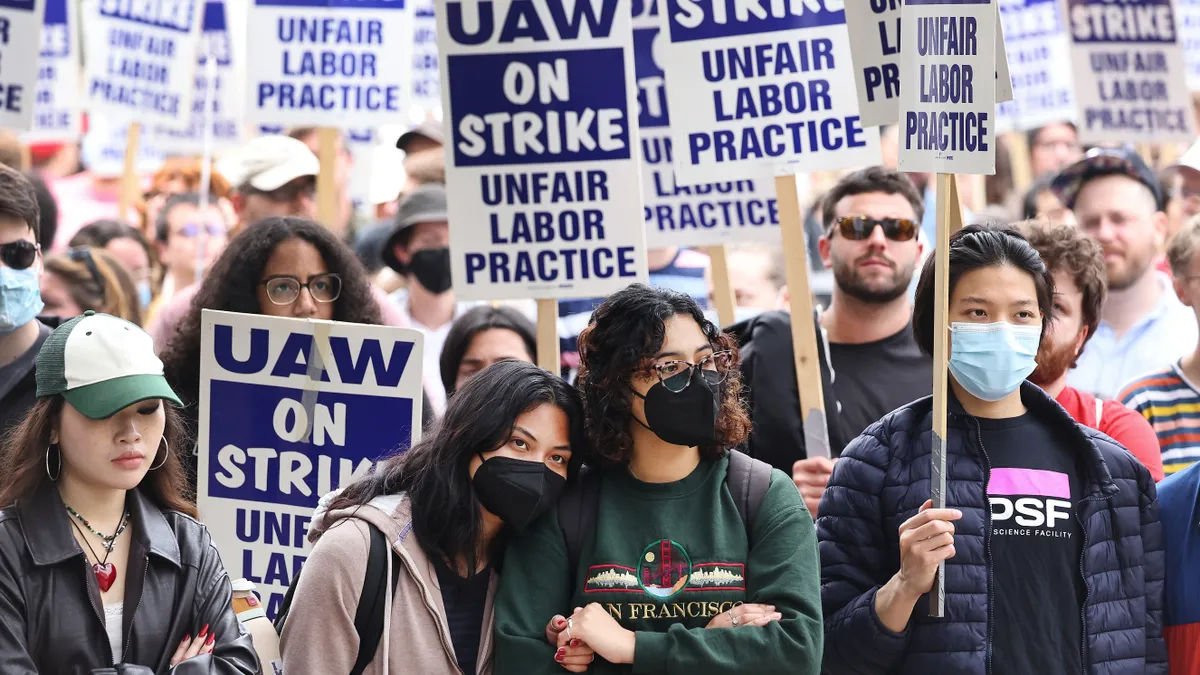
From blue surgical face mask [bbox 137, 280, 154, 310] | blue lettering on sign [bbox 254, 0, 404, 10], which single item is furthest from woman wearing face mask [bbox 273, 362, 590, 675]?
blue surgical face mask [bbox 137, 280, 154, 310]

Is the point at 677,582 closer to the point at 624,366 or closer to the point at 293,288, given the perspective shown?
the point at 624,366

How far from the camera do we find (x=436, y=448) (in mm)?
4195

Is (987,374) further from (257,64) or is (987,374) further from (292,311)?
(257,64)

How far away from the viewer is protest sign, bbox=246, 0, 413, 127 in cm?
892

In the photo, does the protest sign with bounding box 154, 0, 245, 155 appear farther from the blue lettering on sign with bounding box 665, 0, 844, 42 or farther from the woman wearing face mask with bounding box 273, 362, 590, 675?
the woman wearing face mask with bounding box 273, 362, 590, 675

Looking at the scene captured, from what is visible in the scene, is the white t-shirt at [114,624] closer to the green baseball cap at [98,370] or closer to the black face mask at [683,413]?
the green baseball cap at [98,370]

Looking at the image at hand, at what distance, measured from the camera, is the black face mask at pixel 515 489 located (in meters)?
4.05

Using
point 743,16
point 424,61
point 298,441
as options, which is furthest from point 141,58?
point 298,441

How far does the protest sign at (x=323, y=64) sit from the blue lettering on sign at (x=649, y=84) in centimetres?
202

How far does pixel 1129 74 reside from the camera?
9.33 meters

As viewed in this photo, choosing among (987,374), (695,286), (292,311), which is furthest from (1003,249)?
(695,286)

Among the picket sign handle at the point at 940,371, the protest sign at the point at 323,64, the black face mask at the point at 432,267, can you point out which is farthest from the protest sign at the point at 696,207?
the picket sign handle at the point at 940,371

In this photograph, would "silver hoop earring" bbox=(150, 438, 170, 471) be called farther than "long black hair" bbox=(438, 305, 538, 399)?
No

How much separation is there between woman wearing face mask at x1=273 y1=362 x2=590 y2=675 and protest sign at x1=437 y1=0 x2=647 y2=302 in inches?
70.1
